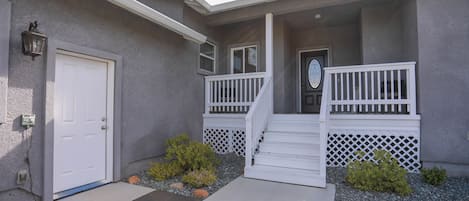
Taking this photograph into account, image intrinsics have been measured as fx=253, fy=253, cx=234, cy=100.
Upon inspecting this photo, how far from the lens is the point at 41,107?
346 centimetres

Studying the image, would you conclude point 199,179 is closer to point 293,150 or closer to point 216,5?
point 293,150

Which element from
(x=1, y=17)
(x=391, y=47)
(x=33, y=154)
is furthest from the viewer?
(x=391, y=47)

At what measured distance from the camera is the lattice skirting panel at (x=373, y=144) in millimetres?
5070

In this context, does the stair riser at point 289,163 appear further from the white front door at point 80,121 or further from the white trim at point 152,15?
the white trim at point 152,15

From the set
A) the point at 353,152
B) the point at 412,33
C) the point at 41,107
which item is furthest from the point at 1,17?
the point at 412,33

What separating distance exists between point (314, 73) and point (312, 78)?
17cm

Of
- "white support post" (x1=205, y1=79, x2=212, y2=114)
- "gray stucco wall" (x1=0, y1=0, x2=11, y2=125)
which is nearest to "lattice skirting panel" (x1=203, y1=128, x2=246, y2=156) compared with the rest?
"white support post" (x1=205, y1=79, x2=212, y2=114)

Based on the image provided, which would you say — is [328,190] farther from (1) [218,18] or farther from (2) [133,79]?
(1) [218,18]

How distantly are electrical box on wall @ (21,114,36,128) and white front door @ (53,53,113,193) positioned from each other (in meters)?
0.38

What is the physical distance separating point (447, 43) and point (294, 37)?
4267mm

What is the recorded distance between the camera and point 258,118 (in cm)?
539

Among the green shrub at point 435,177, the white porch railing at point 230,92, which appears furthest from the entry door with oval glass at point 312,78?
the green shrub at point 435,177

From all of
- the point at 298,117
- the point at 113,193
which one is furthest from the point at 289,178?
the point at 113,193

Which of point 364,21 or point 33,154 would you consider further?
point 364,21
